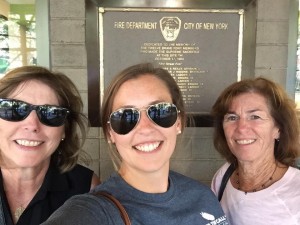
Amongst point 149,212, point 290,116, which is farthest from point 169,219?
point 290,116

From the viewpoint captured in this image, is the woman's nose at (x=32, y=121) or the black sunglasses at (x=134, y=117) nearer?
the black sunglasses at (x=134, y=117)

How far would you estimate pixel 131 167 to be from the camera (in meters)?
1.61

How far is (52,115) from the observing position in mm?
1928

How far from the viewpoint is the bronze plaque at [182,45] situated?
128 inches

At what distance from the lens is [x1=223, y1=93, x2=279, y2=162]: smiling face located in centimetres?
223

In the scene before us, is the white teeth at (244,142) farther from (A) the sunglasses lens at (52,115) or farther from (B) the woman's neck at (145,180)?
(A) the sunglasses lens at (52,115)

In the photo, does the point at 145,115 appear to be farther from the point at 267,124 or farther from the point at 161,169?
the point at 267,124

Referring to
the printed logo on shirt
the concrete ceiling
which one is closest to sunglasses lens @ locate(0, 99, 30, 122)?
the printed logo on shirt

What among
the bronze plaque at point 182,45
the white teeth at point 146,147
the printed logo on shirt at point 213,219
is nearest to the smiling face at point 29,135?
the white teeth at point 146,147

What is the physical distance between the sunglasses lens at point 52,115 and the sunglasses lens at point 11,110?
10 centimetres

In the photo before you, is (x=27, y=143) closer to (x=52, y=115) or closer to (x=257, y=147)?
(x=52, y=115)

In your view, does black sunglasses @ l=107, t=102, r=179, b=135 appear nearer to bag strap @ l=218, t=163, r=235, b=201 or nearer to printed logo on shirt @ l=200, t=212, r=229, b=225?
printed logo on shirt @ l=200, t=212, r=229, b=225

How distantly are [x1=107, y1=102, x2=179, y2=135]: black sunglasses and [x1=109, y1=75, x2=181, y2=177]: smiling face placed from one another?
20mm

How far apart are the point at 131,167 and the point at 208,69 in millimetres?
2031
